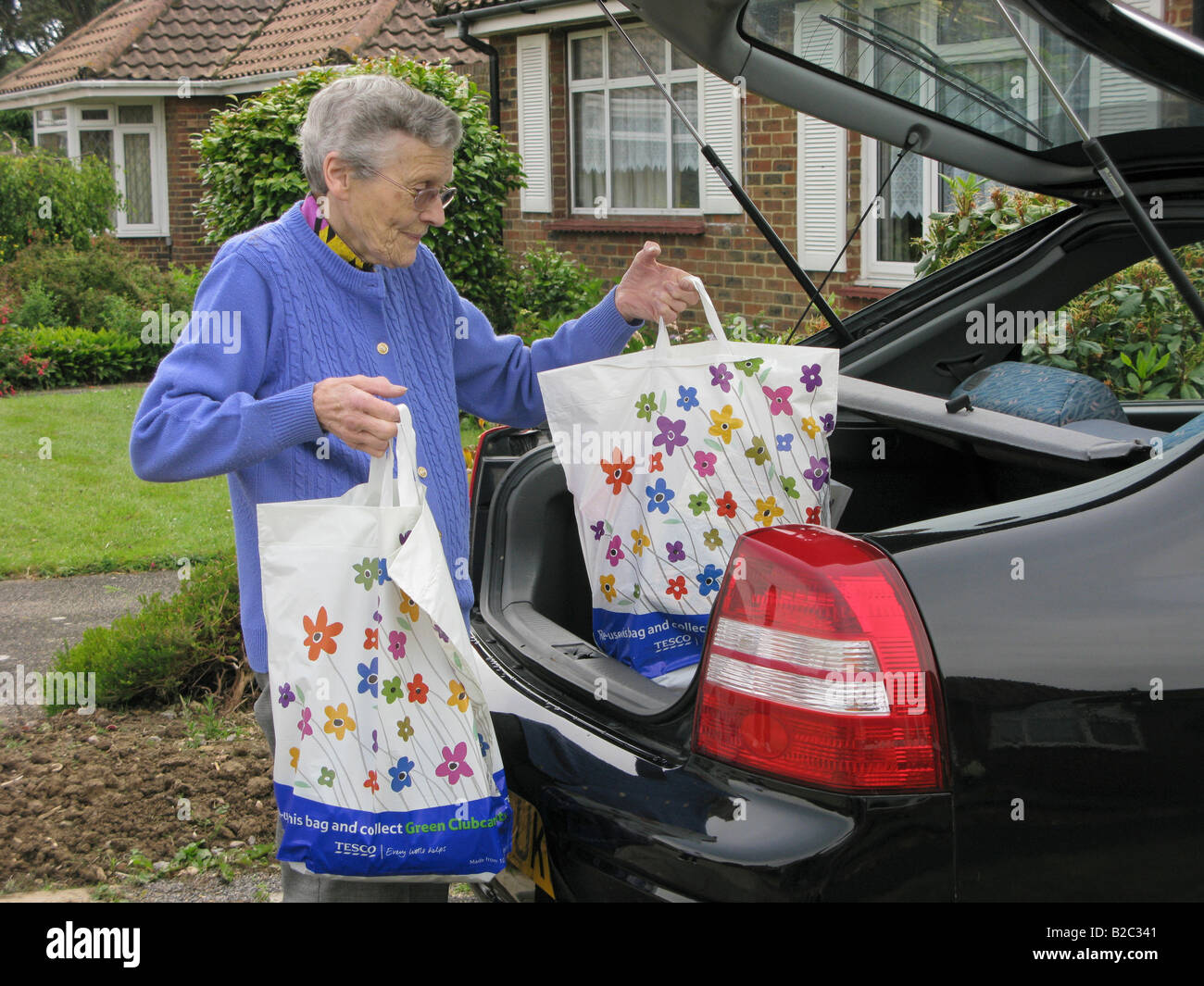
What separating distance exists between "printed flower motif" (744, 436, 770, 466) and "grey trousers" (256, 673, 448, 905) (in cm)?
95

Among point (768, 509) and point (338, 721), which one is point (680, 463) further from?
point (338, 721)

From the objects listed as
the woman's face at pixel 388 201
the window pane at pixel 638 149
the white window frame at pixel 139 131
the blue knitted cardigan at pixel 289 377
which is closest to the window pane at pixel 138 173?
the white window frame at pixel 139 131

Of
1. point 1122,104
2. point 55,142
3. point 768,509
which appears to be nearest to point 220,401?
point 768,509

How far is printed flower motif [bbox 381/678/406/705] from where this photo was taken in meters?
2.08

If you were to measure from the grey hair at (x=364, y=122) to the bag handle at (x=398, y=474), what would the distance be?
0.47 metres

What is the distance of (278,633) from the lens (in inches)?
81.1

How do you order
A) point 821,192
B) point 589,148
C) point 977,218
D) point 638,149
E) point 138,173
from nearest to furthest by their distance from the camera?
point 977,218 < point 821,192 < point 638,149 < point 589,148 < point 138,173

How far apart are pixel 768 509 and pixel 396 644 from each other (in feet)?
2.56

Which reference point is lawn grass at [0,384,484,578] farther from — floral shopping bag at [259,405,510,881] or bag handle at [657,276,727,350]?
floral shopping bag at [259,405,510,881]

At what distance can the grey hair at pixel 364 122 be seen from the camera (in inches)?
89.2

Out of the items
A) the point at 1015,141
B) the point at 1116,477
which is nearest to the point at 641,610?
the point at 1116,477

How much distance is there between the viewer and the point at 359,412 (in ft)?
6.85
